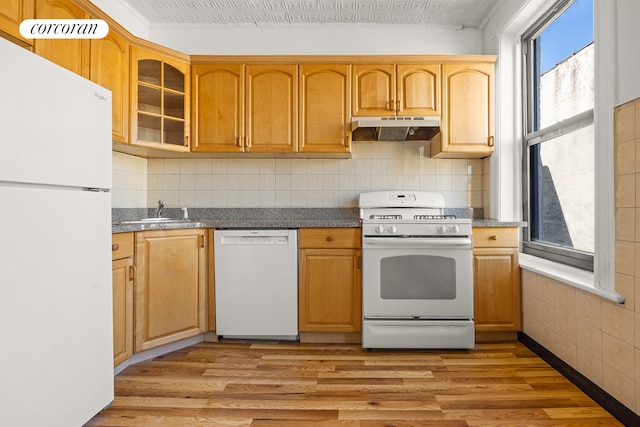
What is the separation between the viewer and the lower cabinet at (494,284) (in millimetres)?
2521

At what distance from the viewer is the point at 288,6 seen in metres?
A: 2.80

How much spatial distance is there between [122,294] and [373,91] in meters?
2.17

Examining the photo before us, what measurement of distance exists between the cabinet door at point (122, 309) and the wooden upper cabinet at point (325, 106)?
1470mm

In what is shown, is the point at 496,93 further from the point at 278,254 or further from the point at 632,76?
the point at 278,254

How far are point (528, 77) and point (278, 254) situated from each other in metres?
2.27

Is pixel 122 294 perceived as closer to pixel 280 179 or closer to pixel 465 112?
pixel 280 179

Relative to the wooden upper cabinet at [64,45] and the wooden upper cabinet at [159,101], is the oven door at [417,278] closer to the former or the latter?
the wooden upper cabinet at [159,101]

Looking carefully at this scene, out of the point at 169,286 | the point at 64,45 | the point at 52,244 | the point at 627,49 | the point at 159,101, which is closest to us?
the point at 52,244

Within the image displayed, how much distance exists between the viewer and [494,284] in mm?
2523

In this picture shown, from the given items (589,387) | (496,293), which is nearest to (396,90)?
(496,293)

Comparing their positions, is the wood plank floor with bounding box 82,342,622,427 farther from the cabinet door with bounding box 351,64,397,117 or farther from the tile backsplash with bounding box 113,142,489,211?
the cabinet door with bounding box 351,64,397,117

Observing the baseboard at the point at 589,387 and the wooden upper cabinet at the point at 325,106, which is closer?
the baseboard at the point at 589,387

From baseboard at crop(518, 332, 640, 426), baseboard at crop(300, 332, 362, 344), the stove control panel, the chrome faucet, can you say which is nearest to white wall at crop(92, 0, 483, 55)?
the chrome faucet

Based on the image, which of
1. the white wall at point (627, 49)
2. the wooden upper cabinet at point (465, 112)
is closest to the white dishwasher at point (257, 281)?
the wooden upper cabinet at point (465, 112)
